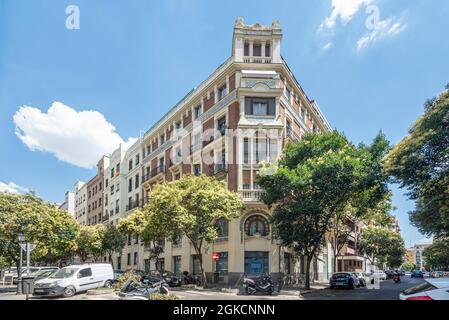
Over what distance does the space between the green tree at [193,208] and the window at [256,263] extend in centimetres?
489

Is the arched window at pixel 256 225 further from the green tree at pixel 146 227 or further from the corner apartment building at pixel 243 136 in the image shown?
the green tree at pixel 146 227

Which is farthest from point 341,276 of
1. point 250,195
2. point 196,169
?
point 196,169

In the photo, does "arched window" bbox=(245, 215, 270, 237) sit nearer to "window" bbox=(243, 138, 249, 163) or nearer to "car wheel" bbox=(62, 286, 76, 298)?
"window" bbox=(243, 138, 249, 163)

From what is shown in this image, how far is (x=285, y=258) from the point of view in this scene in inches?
1212

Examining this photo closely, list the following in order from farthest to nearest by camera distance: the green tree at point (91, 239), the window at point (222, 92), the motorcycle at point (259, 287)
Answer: the green tree at point (91, 239) < the window at point (222, 92) < the motorcycle at point (259, 287)

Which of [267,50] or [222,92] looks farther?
[222,92]

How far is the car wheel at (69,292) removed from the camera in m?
20.4

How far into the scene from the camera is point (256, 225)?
98.4 feet

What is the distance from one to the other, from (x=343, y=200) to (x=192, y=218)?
33.9ft

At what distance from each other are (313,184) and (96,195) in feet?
163

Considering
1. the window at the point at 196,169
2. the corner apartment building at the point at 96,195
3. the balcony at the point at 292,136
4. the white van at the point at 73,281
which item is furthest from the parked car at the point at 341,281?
the corner apartment building at the point at 96,195

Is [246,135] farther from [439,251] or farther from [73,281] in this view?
[439,251]

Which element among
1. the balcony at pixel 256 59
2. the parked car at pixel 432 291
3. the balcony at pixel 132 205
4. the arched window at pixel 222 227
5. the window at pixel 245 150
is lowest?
the parked car at pixel 432 291

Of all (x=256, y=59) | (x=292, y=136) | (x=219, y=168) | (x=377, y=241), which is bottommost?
(x=377, y=241)
